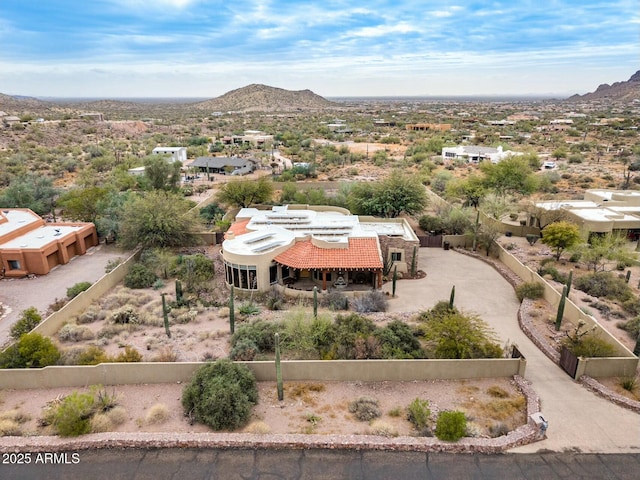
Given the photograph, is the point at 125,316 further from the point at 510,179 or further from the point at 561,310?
the point at 510,179

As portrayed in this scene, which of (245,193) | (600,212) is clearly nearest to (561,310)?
(600,212)

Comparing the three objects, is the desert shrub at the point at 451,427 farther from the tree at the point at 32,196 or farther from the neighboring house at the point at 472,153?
the neighboring house at the point at 472,153

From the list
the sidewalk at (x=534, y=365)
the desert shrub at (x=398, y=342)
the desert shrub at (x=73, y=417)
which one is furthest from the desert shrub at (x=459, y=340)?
the desert shrub at (x=73, y=417)

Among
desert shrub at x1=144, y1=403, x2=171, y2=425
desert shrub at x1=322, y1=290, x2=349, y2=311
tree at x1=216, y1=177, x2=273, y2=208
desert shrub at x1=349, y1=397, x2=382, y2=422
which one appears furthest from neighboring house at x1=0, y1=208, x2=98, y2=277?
desert shrub at x1=349, y1=397, x2=382, y2=422

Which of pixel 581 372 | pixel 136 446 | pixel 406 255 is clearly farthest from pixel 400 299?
pixel 136 446

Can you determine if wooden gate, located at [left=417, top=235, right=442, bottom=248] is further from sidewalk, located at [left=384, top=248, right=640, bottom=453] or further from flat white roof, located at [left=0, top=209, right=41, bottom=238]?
flat white roof, located at [left=0, top=209, right=41, bottom=238]

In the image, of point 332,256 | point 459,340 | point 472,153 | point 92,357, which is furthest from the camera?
point 472,153
